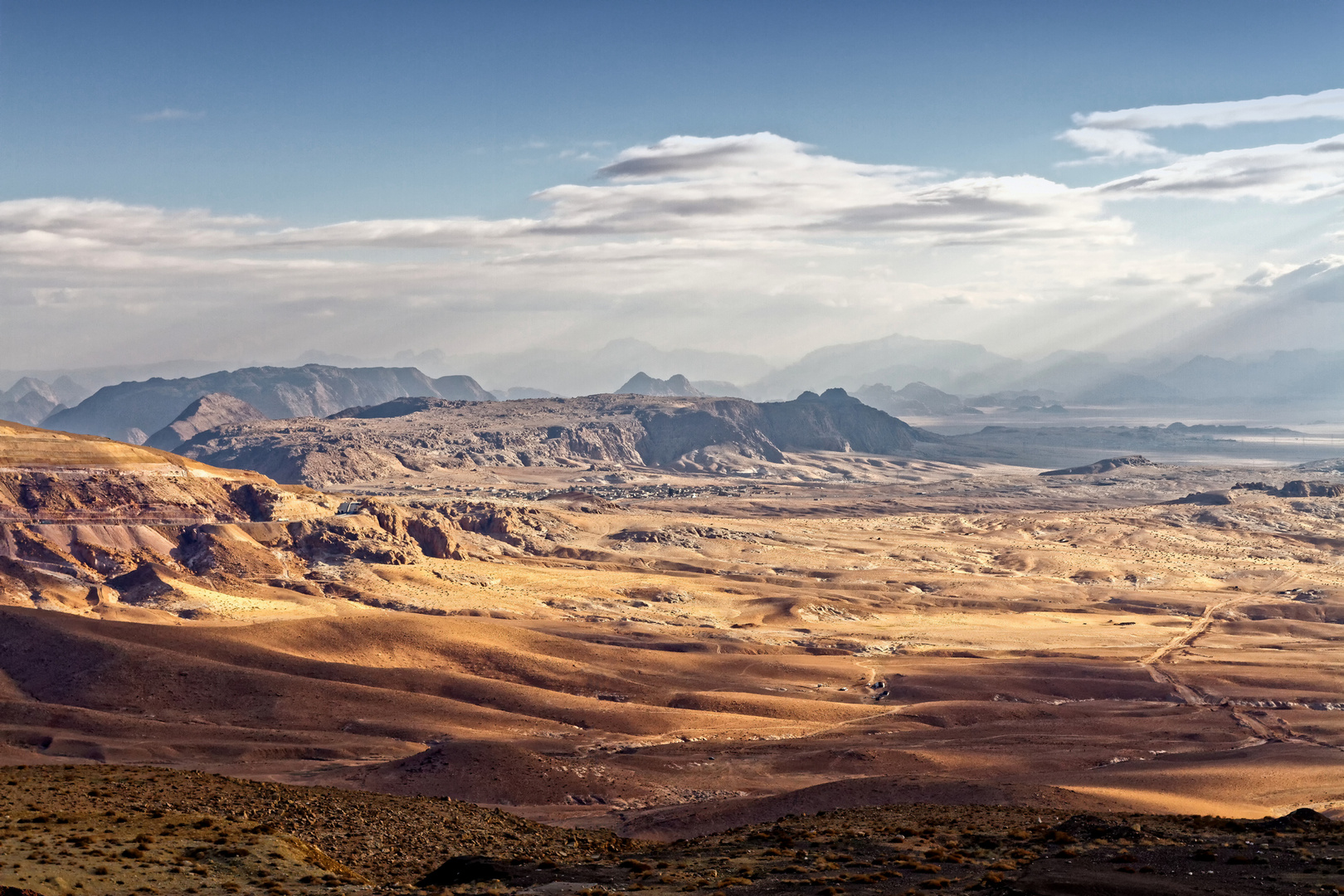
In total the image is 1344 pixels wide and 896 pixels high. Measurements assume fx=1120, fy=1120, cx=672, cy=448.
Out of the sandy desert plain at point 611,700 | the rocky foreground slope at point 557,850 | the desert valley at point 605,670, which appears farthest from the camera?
the desert valley at point 605,670

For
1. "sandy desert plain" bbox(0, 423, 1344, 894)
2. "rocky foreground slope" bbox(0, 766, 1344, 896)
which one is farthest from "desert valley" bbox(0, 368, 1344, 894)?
"rocky foreground slope" bbox(0, 766, 1344, 896)

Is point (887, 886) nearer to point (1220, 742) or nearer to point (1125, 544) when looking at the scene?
point (1220, 742)

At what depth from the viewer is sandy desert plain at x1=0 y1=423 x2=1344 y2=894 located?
31516mm

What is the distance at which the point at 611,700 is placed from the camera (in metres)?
73.6

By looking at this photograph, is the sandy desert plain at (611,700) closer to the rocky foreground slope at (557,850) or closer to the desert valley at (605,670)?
the rocky foreground slope at (557,850)

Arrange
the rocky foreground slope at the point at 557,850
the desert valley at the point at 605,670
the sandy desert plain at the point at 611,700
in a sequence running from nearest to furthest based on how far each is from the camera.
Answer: the rocky foreground slope at the point at 557,850 → the sandy desert plain at the point at 611,700 → the desert valley at the point at 605,670

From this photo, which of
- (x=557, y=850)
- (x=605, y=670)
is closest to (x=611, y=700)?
(x=605, y=670)

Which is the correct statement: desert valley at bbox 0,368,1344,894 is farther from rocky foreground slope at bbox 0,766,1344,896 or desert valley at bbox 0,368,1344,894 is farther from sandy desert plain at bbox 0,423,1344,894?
rocky foreground slope at bbox 0,766,1344,896

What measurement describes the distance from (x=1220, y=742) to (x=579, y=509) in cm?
14285

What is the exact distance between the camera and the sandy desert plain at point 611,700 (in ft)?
103

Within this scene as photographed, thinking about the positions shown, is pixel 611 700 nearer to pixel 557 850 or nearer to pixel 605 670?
pixel 605 670

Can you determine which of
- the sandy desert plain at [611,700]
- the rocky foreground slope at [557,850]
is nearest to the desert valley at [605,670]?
the sandy desert plain at [611,700]

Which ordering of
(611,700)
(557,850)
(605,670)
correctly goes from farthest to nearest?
(605,670)
(611,700)
(557,850)

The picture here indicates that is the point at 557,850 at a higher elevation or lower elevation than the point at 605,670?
higher
